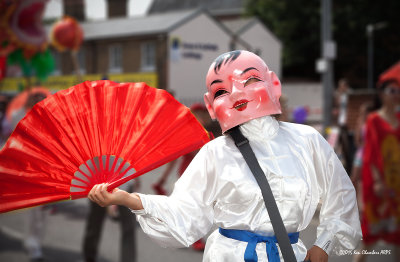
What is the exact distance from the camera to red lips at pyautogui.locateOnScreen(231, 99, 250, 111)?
6.74 feet

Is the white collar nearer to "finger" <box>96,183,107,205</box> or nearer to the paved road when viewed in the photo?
"finger" <box>96,183,107,205</box>

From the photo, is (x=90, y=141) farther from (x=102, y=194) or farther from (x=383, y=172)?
(x=383, y=172)

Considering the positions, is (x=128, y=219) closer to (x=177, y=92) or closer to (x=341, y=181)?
(x=341, y=181)

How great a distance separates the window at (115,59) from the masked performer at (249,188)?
29.6 m

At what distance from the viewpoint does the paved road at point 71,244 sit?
551 cm

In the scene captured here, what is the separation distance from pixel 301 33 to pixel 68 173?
123 ft

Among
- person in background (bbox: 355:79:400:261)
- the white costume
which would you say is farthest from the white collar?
person in background (bbox: 355:79:400:261)

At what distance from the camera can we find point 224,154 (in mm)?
2070

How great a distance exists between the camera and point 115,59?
31.2m

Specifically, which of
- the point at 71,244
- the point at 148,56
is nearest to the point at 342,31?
the point at 148,56

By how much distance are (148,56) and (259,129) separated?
93.1 feet

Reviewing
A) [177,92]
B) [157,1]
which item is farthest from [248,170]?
[157,1]

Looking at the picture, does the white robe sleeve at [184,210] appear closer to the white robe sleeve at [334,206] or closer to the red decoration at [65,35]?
the white robe sleeve at [334,206]

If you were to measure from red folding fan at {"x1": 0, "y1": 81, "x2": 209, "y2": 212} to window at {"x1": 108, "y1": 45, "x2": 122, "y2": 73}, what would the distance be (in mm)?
29378
